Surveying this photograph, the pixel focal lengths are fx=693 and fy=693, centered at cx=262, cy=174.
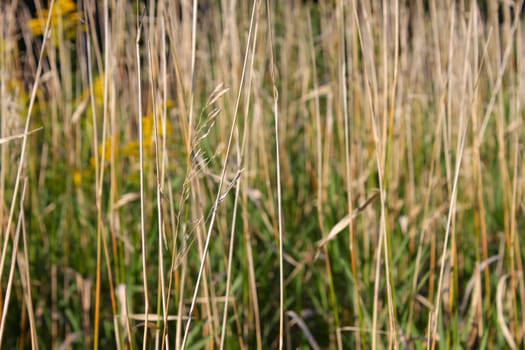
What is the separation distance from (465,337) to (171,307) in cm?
52

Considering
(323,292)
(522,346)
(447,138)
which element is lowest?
(522,346)

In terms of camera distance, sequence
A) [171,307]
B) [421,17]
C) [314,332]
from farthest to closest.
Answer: [421,17], [314,332], [171,307]

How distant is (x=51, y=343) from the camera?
1363 millimetres

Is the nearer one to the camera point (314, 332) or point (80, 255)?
point (314, 332)

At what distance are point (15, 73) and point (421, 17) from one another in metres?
1.05

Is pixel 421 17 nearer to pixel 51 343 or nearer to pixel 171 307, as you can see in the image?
pixel 171 307

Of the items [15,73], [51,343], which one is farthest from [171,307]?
[15,73]

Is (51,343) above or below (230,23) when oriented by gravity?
below

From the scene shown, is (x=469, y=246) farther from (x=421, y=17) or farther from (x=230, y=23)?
(x=230, y=23)

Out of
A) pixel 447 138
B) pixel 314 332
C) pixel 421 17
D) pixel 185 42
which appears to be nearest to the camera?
pixel 447 138

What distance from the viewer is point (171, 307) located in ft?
4.18

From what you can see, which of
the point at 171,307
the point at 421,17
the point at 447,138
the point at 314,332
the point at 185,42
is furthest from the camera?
the point at 421,17

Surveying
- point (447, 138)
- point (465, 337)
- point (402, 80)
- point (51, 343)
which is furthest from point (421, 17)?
point (51, 343)

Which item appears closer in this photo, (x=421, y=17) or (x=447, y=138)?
(x=447, y=138)
